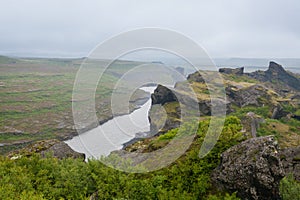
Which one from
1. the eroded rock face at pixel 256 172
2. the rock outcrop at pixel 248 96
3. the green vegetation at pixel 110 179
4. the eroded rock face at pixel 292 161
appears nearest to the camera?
the eroded rock face at pixel 256 172

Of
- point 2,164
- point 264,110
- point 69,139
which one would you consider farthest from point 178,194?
point 69,139

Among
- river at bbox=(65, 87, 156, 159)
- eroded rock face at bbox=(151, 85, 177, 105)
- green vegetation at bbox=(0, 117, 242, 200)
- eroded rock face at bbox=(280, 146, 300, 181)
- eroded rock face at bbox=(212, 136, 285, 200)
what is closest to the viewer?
eroded rock face at bbox=(212, 136, 285, 200)

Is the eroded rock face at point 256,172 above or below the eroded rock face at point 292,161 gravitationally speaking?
above

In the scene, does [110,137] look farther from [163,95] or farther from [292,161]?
[292,161]

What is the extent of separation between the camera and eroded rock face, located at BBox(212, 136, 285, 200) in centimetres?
2494

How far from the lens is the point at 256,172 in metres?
25.0

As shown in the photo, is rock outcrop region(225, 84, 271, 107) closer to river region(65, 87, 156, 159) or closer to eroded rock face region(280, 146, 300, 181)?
river region(65, 87, 156, 159)

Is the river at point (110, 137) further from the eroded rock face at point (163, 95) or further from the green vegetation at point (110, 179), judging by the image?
the green vegetation at point (110, 179)

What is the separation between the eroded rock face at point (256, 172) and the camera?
24938mm

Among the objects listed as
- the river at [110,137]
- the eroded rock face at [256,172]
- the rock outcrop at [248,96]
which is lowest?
the river at [110,137]

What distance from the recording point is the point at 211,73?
177500 millimetres

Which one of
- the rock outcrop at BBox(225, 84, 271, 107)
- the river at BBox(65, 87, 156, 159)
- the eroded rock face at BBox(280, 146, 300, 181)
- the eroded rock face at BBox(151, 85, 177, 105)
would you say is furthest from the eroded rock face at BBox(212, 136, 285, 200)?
the rock outcrop at BBox(225, 84, 271, 107)

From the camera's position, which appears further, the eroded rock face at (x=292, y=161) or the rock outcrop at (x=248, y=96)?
the rock outcrop at (x=248, y=96)

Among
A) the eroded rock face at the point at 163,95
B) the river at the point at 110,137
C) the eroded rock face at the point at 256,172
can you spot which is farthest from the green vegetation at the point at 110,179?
the eroded rock face at the point at 163,95
